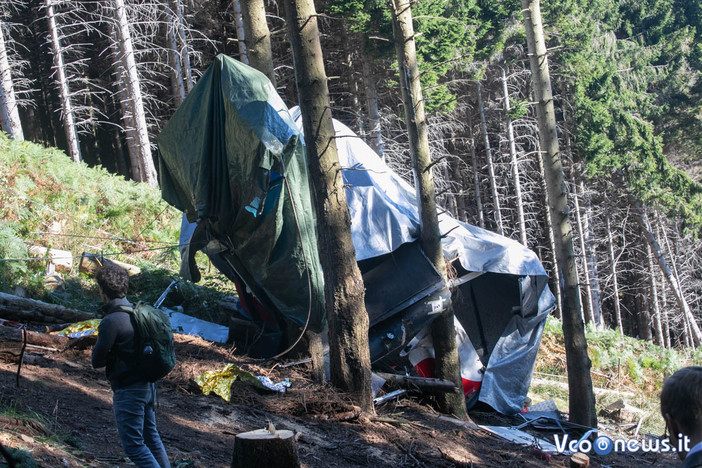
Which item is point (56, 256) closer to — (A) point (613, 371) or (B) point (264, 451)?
(B) point (264, 451)

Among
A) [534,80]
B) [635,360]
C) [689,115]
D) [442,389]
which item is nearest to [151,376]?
[442,389]

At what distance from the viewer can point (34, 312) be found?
7.91m

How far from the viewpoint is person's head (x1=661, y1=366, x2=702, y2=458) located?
7.42 feet

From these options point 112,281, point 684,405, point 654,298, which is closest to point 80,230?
point 112,281

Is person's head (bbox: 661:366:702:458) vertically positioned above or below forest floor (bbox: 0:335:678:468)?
above

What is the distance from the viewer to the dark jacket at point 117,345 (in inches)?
143

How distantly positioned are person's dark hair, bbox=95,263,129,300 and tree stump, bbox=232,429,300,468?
1.26 meters

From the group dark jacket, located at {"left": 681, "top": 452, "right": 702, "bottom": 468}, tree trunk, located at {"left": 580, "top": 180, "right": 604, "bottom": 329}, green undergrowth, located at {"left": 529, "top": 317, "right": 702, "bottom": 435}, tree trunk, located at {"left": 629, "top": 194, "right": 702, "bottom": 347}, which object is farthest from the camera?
tree trunk, located at {"left": 580, "top": 180, "right": 604, "bottom": 329}

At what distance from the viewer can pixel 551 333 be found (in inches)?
592

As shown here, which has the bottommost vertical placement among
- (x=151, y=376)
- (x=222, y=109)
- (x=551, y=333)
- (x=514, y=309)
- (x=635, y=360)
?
(x=635, y=360)

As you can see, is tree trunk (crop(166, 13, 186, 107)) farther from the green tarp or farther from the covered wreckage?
the green tarp

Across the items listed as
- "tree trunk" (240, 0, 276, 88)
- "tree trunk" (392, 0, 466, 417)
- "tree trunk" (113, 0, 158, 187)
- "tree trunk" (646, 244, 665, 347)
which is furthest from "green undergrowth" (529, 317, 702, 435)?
"tree trunk" (113, 0, 158, 187)

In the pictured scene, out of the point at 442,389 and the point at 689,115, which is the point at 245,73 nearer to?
the point at 442,389

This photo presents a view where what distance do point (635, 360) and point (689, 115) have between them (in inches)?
575
